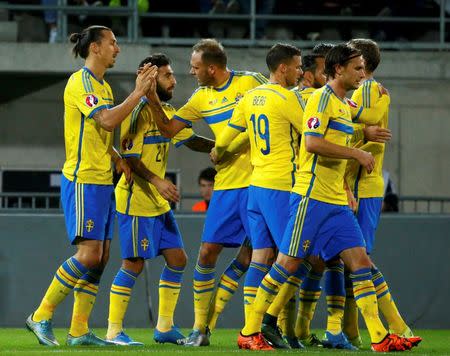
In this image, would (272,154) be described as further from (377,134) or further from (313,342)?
(313,342)

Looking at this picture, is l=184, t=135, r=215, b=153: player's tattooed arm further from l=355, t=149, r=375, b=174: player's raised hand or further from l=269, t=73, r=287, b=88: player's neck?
l=355, t=149, r=375, b=174: player's raised hand

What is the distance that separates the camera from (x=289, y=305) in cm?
882

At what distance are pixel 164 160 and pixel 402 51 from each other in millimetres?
7340

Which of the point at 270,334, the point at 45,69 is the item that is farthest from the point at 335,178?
the point at 45,69

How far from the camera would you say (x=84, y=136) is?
835 centimetres

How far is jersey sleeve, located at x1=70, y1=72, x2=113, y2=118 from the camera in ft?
26.9

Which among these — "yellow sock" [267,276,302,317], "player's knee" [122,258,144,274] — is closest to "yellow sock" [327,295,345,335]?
"yellow sock" [267,276,302,317]

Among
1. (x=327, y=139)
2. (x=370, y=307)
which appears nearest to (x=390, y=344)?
(x=370, y=307)

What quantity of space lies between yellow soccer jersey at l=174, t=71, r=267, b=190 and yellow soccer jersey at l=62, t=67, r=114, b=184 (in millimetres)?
755

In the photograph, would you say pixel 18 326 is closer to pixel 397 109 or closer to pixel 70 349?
pixel 70 349

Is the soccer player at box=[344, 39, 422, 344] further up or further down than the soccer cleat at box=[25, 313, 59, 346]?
further up

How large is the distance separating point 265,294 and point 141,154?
65.1 inches

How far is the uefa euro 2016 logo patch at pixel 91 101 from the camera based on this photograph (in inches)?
324

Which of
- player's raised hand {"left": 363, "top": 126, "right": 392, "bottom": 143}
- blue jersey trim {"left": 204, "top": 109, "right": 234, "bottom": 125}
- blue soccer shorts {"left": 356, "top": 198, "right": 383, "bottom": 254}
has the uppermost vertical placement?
blue jersey trim {"left": 204, "top": 109, "right": 234, "bottom": 125}
